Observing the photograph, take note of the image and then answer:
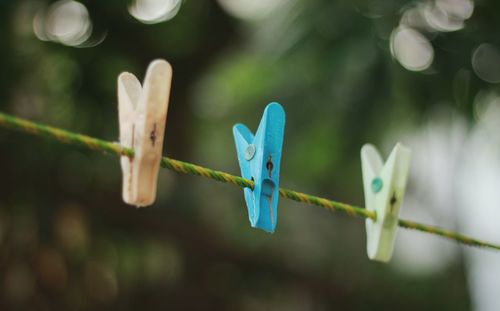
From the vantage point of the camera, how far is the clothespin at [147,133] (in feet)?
2.02

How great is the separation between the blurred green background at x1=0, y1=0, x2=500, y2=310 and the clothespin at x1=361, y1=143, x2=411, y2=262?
2.47ft

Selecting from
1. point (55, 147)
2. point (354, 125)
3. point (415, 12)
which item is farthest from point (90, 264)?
point (415, 12)

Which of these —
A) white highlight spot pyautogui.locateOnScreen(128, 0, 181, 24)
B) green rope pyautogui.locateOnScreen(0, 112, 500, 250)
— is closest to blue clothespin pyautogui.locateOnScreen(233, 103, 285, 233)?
green rope pyautogui.locateOnScreen(0, 112, 500, 250)

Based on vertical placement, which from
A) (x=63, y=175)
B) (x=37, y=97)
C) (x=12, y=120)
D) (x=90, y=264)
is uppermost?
(x=37, y=97)

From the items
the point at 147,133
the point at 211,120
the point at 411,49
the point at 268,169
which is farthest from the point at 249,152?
the point at 211,120

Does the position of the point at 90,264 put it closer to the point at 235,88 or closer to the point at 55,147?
the point at 55,147

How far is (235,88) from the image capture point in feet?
8.98

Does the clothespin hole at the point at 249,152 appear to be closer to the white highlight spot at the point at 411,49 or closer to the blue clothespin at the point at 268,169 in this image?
the blue clothespin at the point at 268,169

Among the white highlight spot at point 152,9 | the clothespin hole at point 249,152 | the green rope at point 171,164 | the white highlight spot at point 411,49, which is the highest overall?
the white highlight spot at point 152,9

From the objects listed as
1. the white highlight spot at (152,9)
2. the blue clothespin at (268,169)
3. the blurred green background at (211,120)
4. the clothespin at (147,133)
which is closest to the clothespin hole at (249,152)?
the blue clothespin at (268,169)

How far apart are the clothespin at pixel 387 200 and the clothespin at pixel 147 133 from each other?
1.11 ft

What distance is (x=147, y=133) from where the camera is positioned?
0.63 metres

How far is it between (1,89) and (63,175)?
0.50 metres

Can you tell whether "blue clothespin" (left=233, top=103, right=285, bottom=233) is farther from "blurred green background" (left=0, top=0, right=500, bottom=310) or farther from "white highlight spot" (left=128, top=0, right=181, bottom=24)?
"white highlight spot" (left=128, top=0, right=181, bottom=24)
